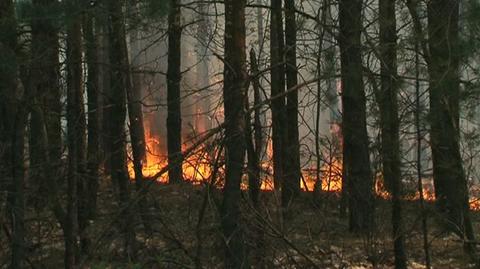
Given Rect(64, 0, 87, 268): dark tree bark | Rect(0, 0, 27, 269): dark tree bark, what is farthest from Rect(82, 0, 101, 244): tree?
Rect(0, 0, 27, 269): dark tree bark

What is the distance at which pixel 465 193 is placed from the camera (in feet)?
29.7

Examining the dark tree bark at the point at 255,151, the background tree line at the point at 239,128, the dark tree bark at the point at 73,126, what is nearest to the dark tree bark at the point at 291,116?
the background tree line at the point at 239,128

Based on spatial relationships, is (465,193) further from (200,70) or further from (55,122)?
(200,70)

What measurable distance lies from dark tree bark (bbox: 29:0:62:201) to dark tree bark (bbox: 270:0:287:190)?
258 centimetres

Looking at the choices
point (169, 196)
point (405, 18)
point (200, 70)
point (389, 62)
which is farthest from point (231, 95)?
point (200, 70)

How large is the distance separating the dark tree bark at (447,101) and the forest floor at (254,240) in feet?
1.66

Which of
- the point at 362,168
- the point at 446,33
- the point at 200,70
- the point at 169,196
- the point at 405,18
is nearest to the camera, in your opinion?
the point at 446,33

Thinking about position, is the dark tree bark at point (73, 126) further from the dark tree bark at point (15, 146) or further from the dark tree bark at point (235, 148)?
the dark tree bark at point (235, 148)

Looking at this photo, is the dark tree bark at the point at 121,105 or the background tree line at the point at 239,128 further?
the dark tree bark at the point at 121,105

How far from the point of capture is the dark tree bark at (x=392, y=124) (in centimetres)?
781

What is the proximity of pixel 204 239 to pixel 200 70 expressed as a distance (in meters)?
16.4

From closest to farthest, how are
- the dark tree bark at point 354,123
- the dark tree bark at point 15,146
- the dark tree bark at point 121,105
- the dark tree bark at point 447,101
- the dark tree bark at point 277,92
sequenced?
the dark tree bark at point 15,146, the dark tree bark at point 121,105, the dark tree bark at point 447,101, the dark tree bark at point 354,123, the dark tree bark at point 277,92

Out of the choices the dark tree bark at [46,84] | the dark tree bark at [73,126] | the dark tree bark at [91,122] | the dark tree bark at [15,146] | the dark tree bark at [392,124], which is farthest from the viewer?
the dark tree bark at [392,124]

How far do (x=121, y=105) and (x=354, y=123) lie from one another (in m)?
3.28
